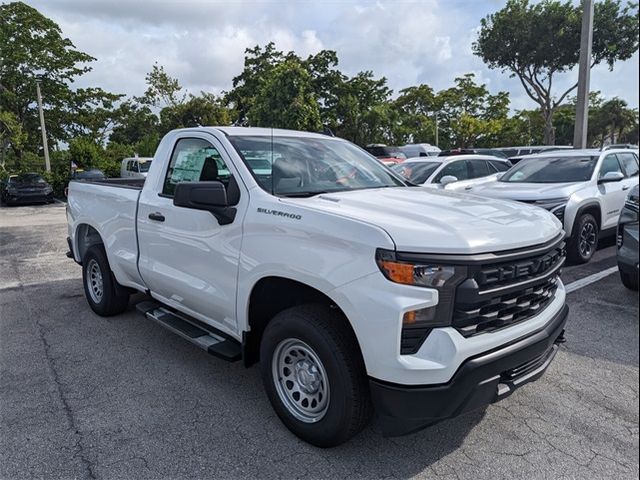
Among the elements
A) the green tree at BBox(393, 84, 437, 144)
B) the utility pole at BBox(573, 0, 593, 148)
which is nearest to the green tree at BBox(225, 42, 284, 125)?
the green tree at BBox(393, 84, 437, 144)

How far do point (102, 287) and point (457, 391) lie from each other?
4.25 meters

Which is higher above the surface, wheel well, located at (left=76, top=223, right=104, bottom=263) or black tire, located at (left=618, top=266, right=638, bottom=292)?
black tire, located at (left=618, top=266, right=638, bottom=292)

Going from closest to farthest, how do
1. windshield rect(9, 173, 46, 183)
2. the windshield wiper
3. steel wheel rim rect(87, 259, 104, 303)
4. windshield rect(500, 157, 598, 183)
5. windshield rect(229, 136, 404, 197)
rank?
the windshield wiper → windshield rect(229, 136, 404, 197) → steel wheel rim rect(87, 259, 104, 303) → windshield rect(500, 157, 598, 183) → windshield rect(9, 173, 46, 183)

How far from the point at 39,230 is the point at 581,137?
16410mm

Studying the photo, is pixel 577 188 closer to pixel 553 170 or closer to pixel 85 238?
pixel 553 170

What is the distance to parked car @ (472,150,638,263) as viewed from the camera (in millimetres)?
7004

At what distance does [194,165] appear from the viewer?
410 centimetres

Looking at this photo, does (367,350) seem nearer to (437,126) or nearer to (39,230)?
(39,230)

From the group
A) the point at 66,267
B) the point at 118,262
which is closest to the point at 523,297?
the point at 118,262

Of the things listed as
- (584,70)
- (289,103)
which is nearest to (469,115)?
(289,103)

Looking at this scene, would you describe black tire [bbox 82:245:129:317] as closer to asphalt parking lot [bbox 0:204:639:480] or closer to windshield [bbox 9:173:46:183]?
asphalt parking lot [bbox 0:204:639:480]

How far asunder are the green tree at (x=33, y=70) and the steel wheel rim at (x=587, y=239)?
3027 centimetres

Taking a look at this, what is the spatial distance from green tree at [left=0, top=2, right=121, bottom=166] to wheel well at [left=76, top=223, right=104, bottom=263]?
26838mm

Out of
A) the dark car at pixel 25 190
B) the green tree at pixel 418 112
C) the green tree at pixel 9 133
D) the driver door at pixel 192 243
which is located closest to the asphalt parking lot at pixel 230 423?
the driver door at pixel 192 243
